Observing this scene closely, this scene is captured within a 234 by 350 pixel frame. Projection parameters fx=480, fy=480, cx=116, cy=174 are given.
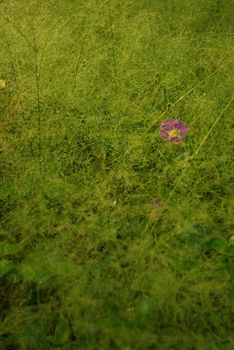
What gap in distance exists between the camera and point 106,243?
1130 millimetres

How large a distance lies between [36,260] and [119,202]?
1.05ft

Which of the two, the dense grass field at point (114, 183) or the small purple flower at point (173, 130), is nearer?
the dense grass field at point (114, 183)

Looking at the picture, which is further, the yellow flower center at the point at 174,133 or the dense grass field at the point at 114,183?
the yellow flower center at the point at 174,133

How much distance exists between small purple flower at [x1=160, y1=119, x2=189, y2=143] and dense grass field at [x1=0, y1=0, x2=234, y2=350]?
56 millimetres

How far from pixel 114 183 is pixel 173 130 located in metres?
0.24

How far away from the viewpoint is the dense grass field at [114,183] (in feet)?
3.29

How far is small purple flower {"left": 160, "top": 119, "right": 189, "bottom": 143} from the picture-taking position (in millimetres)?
1404

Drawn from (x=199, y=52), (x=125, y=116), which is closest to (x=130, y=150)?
(x=125, y=116)

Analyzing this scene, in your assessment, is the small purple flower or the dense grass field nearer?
the dense grass field

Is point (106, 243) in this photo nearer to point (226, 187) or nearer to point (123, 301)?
point (123, 301)

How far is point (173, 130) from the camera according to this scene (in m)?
1.43

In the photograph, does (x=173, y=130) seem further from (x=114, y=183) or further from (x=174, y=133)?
(x=114, y=183)

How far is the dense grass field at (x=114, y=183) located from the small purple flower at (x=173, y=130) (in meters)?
0.06

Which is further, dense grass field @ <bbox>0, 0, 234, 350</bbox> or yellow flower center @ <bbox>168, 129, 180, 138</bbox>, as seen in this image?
yellow flower center @ <bbox>168, 129, 180, 138</bbox>
